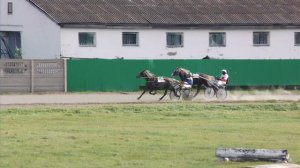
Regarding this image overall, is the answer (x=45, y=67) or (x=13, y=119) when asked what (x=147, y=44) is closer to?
(x=45, y=67)

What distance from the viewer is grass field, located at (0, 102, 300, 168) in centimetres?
1691

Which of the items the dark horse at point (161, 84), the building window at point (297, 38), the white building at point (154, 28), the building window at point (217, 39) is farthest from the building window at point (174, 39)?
the dark horse at point (161, 84)

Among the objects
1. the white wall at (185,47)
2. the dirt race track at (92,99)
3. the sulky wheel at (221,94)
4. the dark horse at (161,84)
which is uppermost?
the white wall at (185,47)

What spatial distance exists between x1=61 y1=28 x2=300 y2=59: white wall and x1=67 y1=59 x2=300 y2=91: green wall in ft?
20.6

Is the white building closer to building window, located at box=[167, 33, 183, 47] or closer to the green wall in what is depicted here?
building window, located at box=[167, 33, 183, 47]

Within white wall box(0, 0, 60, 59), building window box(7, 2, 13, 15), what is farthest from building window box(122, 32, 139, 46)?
building window box(7, 2, 13, 15)

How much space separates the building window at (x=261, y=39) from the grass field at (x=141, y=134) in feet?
87.9

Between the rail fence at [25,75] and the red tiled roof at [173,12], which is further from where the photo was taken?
the red tiled roof at [173,12]

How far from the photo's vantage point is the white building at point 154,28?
186ft

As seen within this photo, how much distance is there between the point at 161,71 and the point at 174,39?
319 inches

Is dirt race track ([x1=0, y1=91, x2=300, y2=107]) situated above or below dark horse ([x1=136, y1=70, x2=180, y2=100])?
below

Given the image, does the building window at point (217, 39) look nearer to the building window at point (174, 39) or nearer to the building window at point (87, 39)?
the building window at point (174, 39)

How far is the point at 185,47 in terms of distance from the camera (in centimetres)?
5938

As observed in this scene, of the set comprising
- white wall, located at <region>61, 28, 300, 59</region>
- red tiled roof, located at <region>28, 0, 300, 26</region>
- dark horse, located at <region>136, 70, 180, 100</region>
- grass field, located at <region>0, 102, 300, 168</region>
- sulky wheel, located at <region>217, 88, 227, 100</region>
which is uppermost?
red tiled roof, located at <region>28, 0, 300, 26</region>
